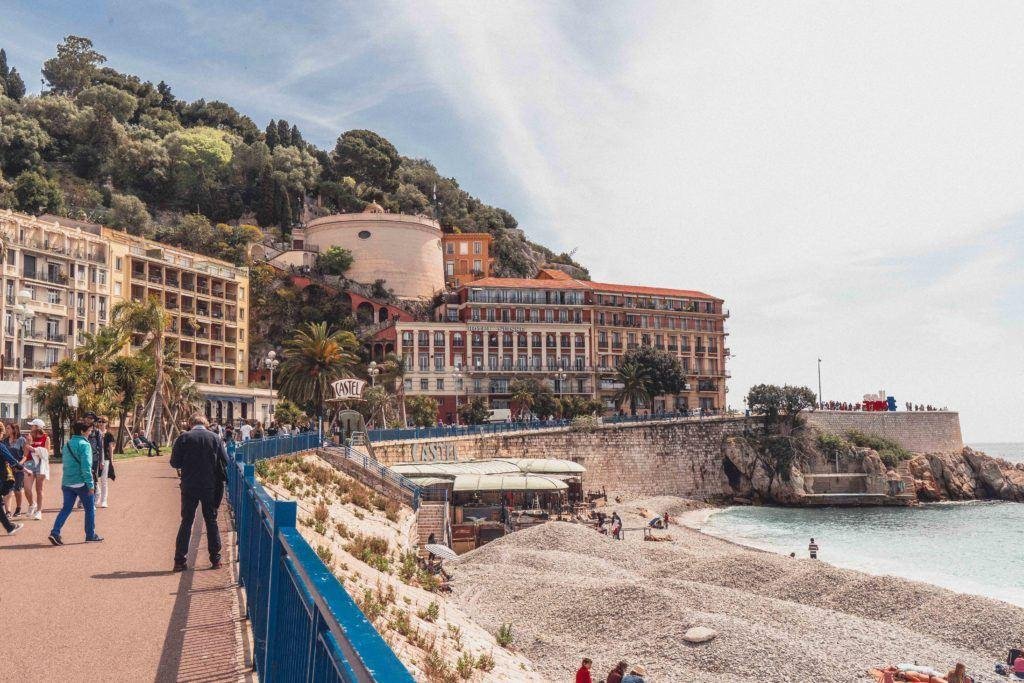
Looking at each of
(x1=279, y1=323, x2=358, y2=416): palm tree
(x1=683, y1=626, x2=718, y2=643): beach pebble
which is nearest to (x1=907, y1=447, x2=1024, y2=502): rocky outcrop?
(x1=279, y1=323, x2=358, y2=416): palm tree

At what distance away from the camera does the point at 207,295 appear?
75.6 metres

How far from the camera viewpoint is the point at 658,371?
3093 inches

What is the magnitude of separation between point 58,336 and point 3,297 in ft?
17.8

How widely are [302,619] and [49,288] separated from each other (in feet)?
213

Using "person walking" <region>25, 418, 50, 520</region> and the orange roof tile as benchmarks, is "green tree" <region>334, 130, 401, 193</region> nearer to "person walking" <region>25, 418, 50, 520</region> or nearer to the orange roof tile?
the orange roof tile

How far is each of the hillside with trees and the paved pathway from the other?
269 feet

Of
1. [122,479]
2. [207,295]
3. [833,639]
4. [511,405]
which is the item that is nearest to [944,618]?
[833,639]

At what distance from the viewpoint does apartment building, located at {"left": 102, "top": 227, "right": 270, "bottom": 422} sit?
68.6m

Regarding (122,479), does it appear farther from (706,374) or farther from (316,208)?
(316,208)

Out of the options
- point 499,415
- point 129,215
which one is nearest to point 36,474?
point 499,415

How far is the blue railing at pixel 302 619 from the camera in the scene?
2566 millimetres

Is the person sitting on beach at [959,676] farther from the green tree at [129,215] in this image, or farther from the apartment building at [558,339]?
the green tree at [129,215]

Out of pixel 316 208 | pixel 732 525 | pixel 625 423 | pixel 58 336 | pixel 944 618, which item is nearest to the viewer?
pixel 944 618

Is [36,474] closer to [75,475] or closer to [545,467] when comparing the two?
[75,475]
